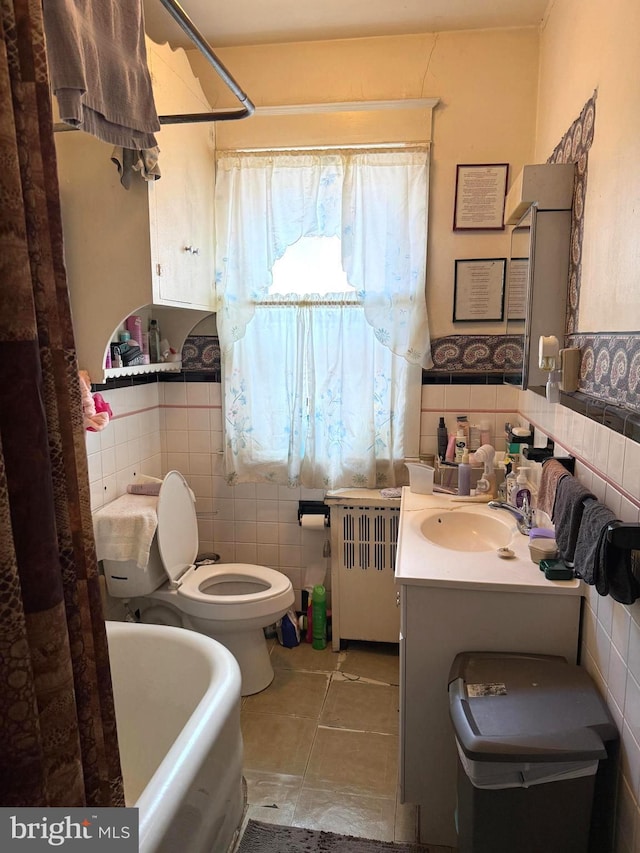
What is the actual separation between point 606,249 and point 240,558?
2.24 meters

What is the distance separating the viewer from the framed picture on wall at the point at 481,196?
252cm

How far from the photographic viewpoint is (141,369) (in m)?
2.36

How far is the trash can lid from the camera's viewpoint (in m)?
1.25

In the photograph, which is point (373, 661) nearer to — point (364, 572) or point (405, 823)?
point (364, 572)

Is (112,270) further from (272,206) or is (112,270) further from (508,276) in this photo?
(508,276)

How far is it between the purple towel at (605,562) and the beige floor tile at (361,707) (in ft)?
4.48

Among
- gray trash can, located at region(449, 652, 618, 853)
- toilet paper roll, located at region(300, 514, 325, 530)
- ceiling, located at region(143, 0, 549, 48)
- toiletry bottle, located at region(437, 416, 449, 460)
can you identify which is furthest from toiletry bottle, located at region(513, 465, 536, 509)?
ceiling, located at region(143, 0, 549, 48)

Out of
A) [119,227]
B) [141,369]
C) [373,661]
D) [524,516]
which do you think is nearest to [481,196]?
[524,516]

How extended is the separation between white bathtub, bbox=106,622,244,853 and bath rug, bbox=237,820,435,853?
15 cm

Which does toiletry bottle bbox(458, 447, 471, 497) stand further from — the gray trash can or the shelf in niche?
the shelf in niche

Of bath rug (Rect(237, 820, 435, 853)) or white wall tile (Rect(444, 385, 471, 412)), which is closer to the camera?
bath rug (Rect(237, 820, 435, 853))

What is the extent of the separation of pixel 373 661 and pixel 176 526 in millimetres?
1130

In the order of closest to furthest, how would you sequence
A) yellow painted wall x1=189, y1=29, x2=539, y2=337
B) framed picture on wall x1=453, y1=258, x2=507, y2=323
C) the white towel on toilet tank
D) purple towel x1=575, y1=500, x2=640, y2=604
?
purple towel x1=575, y1=500, x2=640, y2=604, the white towel on toilet tank, yellow painted wall x1=189, y1=29, x2=539, y2=337, framed picture on wall x1=453, y1=258, x2=507, y2=323

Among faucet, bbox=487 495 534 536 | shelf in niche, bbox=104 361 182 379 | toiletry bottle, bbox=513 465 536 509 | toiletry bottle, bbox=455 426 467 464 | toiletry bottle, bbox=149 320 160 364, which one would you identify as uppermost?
toiletry bottle, bbox=149 320 160 364
